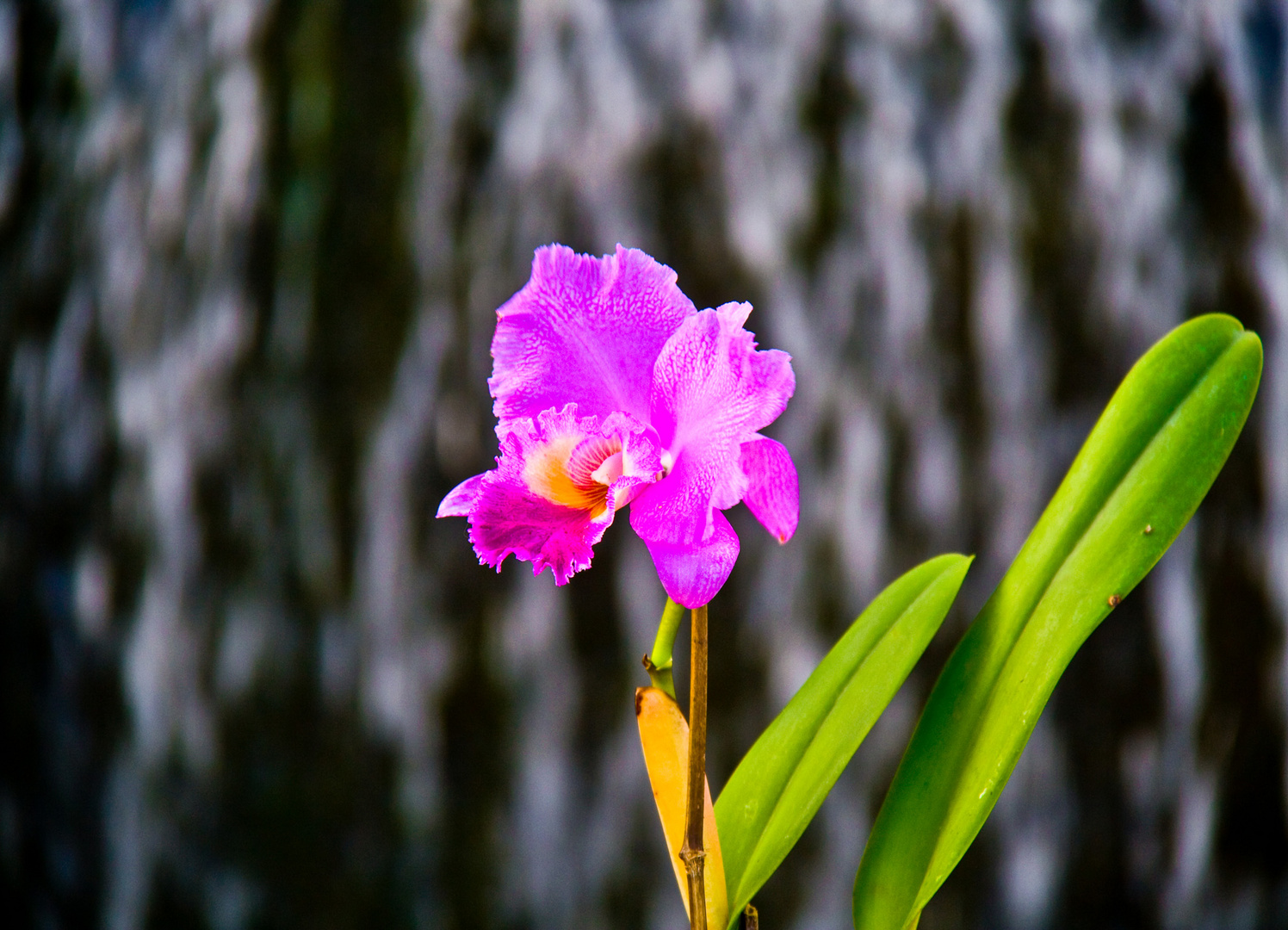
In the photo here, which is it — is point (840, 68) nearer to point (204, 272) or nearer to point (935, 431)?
point (935, 431)

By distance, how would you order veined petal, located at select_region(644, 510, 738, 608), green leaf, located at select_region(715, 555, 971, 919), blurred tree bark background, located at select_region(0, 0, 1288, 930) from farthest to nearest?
blurred tree bark background, located at select_region(0, 0, 1288, 930) → green leaf, located at select_region(715, 555, 971, 919) → veined petal, located at select_region(644, 510, 738, 608)

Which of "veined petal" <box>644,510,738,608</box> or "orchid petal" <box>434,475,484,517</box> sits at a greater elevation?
"orchid petal" <box>434,475,484,517</box>

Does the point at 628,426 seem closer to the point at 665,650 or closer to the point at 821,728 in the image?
the point at 665,650

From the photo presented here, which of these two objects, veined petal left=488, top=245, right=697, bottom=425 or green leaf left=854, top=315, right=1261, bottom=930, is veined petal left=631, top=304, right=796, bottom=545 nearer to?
veined petal left=488, top=245, right=697, bottom=425

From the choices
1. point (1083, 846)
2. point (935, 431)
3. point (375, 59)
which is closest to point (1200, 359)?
point (935, 431)

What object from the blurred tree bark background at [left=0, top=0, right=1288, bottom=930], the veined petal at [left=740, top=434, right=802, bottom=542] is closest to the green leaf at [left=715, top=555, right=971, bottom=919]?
the veined petal at [left=740, top=434, right=802, bottom=542]

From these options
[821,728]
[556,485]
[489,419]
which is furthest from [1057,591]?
[489,419]
